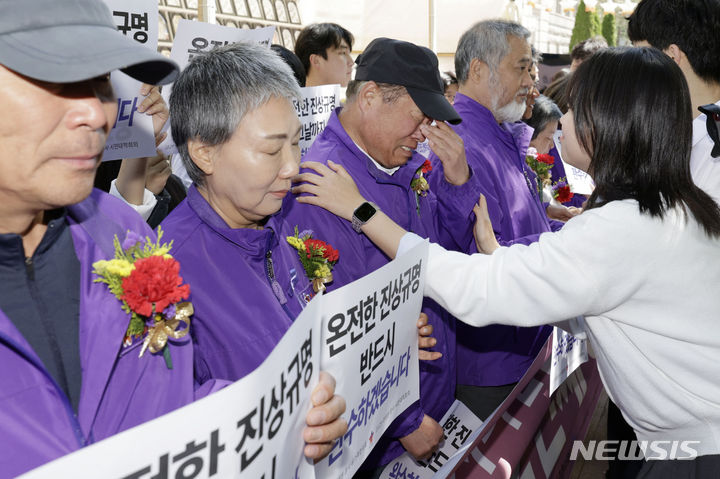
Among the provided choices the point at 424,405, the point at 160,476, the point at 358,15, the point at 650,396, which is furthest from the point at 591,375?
the point at 358,15

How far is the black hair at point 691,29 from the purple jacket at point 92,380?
2619 millimetres

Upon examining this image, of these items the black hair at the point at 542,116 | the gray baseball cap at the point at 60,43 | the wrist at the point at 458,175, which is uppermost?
the gray baseball cap at the point at 60,43

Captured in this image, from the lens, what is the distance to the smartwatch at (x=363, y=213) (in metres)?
2.43

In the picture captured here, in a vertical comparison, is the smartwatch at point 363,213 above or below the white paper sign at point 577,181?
above

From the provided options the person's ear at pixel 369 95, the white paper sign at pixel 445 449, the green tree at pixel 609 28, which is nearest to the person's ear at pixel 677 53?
the person's ear at pixel 369 95

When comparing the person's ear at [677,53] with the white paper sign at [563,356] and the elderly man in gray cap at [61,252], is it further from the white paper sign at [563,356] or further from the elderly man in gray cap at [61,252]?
the elderly man in gray cap at [61,252]

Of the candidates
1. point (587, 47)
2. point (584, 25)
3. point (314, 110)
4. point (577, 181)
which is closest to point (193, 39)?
point (314, 110)

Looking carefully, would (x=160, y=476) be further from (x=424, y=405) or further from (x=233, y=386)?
(x=424, y=405)

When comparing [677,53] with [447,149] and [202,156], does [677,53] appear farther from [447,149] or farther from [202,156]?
[202,156]

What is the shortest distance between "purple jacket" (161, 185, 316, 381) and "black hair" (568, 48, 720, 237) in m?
1.12

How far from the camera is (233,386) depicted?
3.73 feet

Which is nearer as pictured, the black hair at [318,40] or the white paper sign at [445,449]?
the white paper sign at [445,449]

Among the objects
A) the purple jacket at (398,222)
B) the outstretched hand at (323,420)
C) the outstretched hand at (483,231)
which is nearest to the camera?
the outstretched hand at (323,420)

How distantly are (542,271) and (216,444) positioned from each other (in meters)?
1.27
